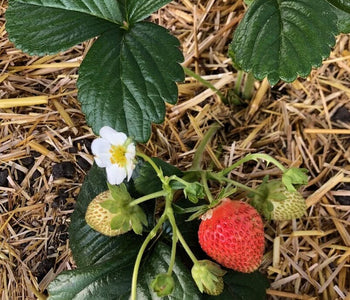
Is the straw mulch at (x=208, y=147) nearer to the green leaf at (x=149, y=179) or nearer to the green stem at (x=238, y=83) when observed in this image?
the green stem at (x=238, y=83)

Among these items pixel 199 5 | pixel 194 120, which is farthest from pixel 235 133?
pixel 199 5

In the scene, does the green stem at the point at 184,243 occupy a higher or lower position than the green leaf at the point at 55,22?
lower

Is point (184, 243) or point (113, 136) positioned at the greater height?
point (113, 136)

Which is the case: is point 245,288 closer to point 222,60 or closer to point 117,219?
point 117,219

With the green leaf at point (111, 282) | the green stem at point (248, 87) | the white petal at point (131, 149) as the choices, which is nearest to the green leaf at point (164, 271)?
the green leaf at point (111, 282)

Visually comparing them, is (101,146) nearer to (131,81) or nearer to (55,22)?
(131,81)

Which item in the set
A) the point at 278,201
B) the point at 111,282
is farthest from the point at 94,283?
the point at 278,201
